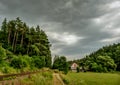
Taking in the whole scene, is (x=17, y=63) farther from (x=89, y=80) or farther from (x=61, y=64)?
(x=61, y=64)

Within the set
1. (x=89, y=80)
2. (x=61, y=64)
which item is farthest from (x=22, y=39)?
(x=89, y=80)

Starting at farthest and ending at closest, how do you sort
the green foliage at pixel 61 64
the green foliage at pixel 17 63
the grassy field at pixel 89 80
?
the green foliage at pixel 61 64 < the green foliage at pixel 17 63 < the grassy field at pixel 89 80

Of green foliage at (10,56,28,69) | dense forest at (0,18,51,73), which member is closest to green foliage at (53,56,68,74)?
dense forest at (0,18,51,73)

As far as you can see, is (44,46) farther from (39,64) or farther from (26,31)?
(39,64)

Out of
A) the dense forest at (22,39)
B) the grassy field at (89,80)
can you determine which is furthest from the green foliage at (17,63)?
the dense forest at (22,39)

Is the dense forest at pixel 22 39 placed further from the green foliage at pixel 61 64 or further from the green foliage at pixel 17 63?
the green foliage at pixel 17 63

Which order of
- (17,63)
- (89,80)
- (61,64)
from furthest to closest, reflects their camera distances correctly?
(61,64) → (89,80) → (17,63)

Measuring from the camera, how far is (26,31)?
294 feet


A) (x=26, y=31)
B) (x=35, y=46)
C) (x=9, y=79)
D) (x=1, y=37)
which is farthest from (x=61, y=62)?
(x=9, y=79)

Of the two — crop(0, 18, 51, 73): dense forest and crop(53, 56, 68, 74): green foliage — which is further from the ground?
crop(0, 18, 51, 73): dense forest

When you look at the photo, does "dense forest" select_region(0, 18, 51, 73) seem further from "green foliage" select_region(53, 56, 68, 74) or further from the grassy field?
the grassy field

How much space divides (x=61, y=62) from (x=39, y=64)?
23.9m

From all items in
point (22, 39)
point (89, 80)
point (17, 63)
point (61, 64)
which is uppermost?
point (22, 39)

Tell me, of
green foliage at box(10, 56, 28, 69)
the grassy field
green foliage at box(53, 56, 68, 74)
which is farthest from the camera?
green foliage at box(53, 56, 68, 74)
